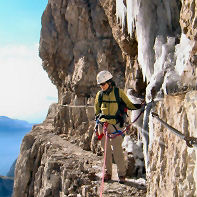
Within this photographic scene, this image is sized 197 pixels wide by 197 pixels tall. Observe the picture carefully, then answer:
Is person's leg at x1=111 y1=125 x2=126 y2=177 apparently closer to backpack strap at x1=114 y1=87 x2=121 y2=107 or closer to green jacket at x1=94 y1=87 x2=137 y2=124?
green jacket at x1=94 y1=87 x2=137 y2=124

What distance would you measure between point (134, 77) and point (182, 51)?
157 inches

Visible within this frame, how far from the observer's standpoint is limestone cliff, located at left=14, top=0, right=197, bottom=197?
299 centimetres

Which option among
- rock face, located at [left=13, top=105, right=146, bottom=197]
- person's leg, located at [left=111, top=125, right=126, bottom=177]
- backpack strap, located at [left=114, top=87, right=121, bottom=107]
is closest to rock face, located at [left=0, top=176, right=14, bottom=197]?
rock face, located at [left=13, top=105, right=146, bottom=197]

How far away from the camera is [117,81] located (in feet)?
43.9

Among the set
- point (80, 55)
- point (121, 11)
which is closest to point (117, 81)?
point (80, 55)

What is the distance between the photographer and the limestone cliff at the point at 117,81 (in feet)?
9.80

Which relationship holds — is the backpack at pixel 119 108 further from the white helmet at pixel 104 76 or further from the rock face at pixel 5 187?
the rock face at pixel 5 187

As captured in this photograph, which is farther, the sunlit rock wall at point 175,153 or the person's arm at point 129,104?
the person's arm at point 129,104

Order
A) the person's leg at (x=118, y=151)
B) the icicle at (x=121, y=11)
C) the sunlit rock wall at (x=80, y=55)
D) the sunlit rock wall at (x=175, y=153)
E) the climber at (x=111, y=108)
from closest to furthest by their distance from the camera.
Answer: the sunlit rock wall at (x=175, y=153) < the climber at (x=111, y=108) < the person's leg at (x=118, y=151) < the icicle at (x=121, y=11) < the sunlit rock wall at (x=80, y=55)

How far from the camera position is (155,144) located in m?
3.65

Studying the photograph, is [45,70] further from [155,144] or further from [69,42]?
[155,144]

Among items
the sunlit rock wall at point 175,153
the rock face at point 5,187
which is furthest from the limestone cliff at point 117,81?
the rock face at point 5,187

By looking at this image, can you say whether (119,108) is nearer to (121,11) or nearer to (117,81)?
(121,11)

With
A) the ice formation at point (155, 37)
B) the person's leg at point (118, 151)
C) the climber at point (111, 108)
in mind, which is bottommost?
the person's leg at point (118, 151)
